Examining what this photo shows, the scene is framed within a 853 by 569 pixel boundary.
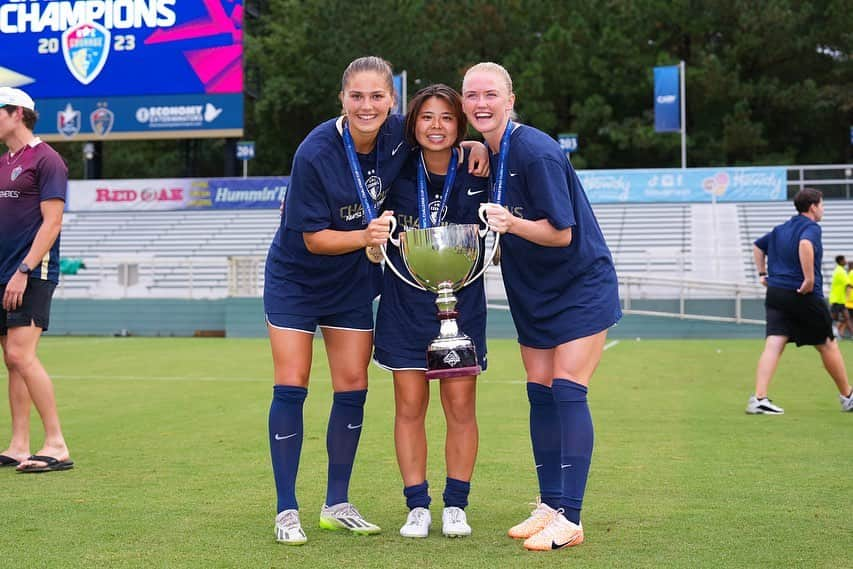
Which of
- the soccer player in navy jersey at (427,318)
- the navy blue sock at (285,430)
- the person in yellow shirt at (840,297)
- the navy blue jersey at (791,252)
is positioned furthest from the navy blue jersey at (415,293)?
the person in yellow shirt at (840,297)

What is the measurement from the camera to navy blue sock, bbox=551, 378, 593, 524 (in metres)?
4.28

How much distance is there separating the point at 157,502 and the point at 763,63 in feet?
145

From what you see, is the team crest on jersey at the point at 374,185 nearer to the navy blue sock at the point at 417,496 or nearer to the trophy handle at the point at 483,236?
the trophy handle at the point at 483,236

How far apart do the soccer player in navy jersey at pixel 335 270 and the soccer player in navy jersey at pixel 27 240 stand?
1936 millimetres

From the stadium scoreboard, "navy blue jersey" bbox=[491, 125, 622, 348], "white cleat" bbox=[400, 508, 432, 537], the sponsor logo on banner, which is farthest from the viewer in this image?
the sponsor logo on banner

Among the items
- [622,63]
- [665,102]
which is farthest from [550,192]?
[622,63]

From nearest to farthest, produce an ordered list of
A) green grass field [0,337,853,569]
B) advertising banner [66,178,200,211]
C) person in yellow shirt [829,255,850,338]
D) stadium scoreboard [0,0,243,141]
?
1. green grass field [0,337,853,569]
2. person in yellow shirt [829,255,850,338]
3. stadium scoreboard [0,0,243,141]
4. advertising banner [66,178,200,211]

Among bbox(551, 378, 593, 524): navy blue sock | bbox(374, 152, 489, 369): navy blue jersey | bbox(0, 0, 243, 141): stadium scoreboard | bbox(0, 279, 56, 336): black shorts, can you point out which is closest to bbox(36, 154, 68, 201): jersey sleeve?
bbox(0, 279, 56, 336): black shorts

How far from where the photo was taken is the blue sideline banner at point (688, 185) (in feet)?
101

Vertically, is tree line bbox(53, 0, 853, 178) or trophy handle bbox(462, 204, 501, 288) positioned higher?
tree line bbox(53, 0, 853, 178)

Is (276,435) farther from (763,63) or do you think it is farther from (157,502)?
(763,63)

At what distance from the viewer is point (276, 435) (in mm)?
4551

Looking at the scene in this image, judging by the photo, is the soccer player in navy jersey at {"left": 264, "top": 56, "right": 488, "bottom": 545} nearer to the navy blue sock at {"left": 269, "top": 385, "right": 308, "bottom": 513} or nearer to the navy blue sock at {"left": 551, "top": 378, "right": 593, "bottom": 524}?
the navy blue sock at {"left": 269, "top": 385, "right": 308, "bottom": 513}

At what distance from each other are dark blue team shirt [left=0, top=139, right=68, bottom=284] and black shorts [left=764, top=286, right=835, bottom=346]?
5464mm
